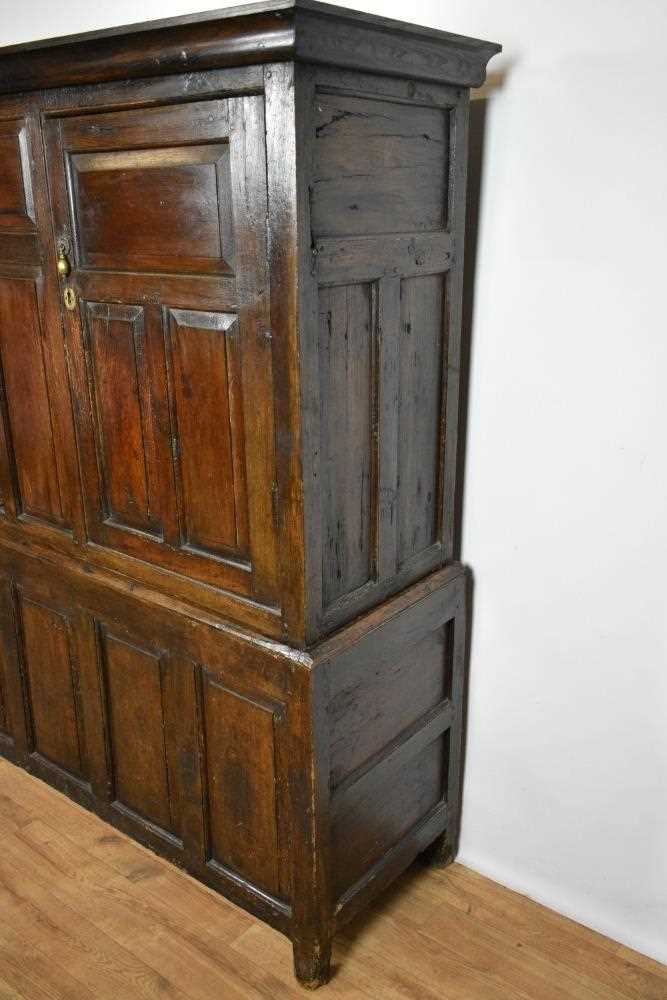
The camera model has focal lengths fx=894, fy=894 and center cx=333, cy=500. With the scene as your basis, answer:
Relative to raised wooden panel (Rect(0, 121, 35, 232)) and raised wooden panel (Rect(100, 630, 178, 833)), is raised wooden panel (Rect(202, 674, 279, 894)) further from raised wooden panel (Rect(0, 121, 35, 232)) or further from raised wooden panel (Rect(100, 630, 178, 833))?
raised wooden panel (Rect(0, 121, 35, 232))

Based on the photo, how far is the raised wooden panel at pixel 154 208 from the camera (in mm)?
1612

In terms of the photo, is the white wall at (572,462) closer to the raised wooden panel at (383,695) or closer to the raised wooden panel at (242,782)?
the raised wooden panel at (383,695)

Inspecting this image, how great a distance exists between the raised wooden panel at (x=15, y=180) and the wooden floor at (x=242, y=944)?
158 centimetres

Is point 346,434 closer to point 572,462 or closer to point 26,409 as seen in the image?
point 572,462

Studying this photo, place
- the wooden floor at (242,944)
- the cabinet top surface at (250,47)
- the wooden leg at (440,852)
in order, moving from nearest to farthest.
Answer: the cabinet top surface at (250,47), the wooden floor at (242,944), the wooden leg at (440,852)

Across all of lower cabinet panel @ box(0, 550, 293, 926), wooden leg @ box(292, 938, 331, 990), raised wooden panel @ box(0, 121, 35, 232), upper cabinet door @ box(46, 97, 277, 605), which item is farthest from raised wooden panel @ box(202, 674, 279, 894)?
raised wooden panel @ box(0, 121, 35, 232)

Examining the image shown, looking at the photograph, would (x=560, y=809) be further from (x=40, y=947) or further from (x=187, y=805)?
(x=40, y=947)

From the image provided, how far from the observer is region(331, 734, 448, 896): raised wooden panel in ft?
6.31

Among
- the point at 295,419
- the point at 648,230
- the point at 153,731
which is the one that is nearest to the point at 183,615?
the point at 153,731

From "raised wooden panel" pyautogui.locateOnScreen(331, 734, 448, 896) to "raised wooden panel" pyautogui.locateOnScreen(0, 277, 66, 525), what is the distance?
98cm

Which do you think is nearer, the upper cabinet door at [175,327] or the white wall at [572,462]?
the upper cabinet door at [175,327]

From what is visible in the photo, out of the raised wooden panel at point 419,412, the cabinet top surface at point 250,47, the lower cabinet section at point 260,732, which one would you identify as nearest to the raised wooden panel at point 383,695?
the lower cabinet section at point 260,732

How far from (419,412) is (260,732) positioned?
758 mm

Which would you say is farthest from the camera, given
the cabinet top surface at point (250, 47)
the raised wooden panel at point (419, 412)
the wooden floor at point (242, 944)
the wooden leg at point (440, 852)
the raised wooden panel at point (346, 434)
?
the wooden leg at point (440, 852)
